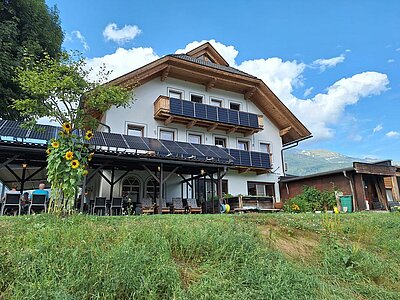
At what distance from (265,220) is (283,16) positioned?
35.3 feet

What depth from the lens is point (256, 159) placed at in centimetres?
1875

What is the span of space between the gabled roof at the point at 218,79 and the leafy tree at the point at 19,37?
204 inches

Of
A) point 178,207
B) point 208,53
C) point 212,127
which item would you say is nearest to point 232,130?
point 212,127

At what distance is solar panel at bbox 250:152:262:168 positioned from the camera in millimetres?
18531

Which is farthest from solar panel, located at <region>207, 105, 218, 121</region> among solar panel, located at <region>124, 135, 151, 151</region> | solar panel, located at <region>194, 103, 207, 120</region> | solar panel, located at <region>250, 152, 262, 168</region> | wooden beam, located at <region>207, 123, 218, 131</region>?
solar panel, located at <region>124, 135, 151, 151</region>

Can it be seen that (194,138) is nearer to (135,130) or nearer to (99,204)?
(135,130)

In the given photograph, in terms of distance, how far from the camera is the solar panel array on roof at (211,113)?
1700 centimetres

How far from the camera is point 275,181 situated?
2019cm

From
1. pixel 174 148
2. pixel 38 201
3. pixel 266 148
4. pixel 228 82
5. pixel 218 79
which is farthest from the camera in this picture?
pixel 266 148

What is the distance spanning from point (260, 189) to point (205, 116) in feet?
19.9

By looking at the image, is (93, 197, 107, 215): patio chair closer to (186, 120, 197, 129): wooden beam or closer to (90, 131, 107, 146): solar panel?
(90, 131, 107, 146): solar panel

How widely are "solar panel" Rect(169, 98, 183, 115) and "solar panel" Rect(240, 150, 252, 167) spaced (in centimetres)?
444

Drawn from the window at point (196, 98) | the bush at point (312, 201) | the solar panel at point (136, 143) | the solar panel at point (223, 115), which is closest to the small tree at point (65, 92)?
the solar panel at point (136, 143)

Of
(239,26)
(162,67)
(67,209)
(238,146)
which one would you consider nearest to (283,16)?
(239,26)
